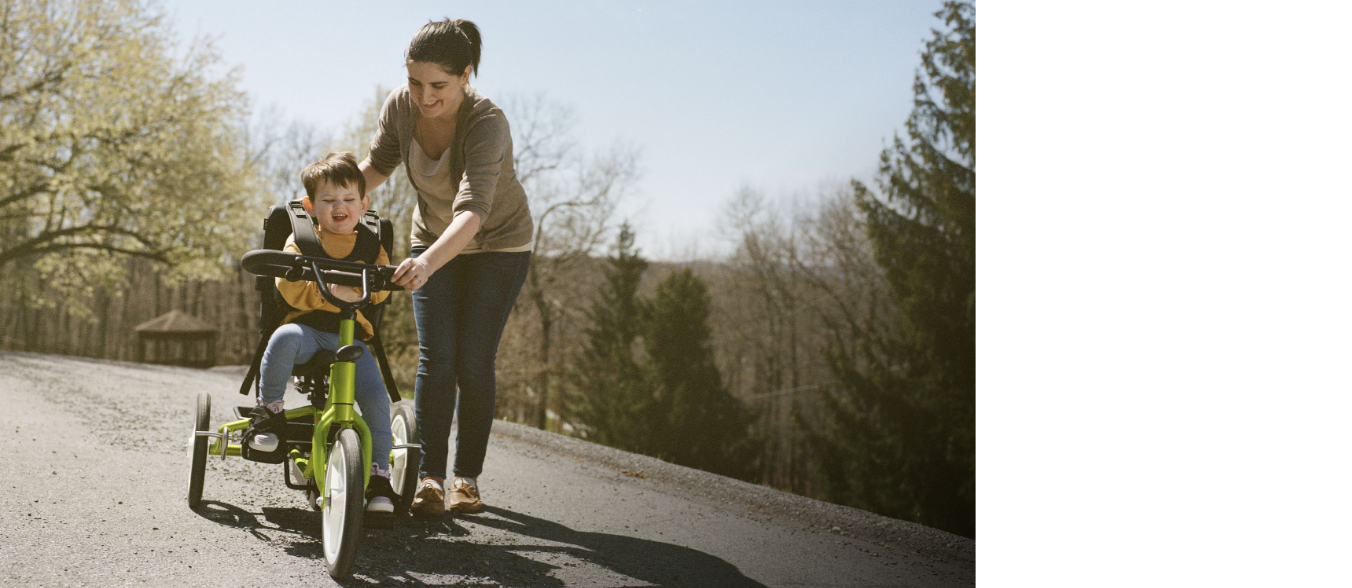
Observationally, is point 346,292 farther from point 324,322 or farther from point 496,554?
point 496,554

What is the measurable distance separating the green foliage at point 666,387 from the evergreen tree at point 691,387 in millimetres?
46

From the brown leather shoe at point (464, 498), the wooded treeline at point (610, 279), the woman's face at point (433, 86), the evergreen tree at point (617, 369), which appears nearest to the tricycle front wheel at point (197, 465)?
the brown leather shoe at point (464, 498)

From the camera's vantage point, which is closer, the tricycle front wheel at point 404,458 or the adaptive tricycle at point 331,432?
the adaptive tricycle at point 331,432

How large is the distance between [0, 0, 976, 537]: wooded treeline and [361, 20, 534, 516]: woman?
1353 cm

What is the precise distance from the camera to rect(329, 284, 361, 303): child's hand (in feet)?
9.63

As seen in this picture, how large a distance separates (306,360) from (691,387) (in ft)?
125

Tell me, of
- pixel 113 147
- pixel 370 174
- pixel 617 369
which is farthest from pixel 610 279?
pixel 370 174

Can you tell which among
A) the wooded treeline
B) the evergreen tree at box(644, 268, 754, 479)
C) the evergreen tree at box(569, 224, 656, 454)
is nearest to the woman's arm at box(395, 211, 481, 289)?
the wooded treeline

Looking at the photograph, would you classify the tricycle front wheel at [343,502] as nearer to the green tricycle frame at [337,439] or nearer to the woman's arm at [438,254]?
the green tricycle frame at [337,439]

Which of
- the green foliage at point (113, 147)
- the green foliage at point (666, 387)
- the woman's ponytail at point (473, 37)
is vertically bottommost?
the green foliage at point (666, 387)

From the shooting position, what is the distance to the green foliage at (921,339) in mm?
27609

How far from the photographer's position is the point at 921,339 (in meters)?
29.6

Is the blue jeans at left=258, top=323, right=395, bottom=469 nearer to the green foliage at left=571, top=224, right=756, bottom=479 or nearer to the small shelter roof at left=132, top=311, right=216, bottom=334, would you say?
the small shelter roof at left=132, top=311, right=216, bottom=334
